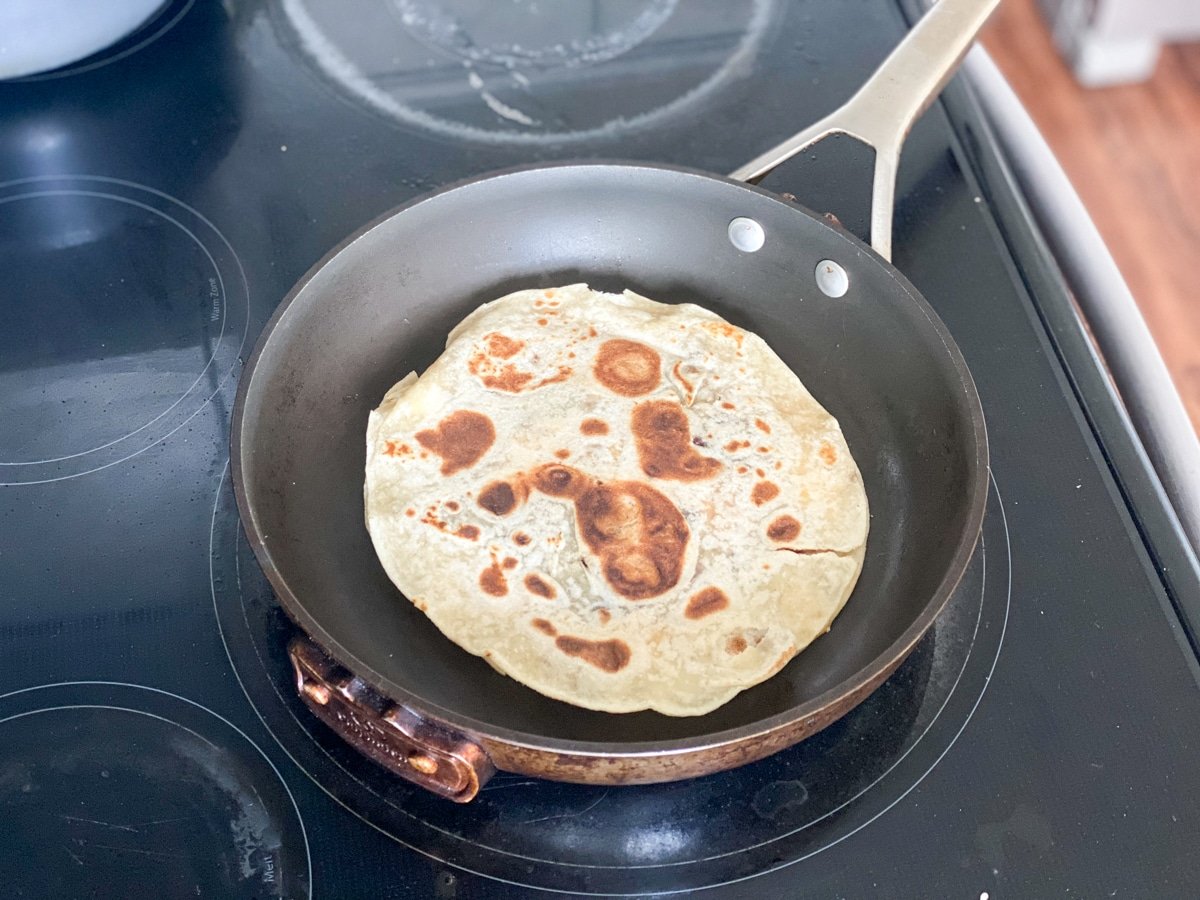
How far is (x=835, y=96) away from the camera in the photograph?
1347 mm

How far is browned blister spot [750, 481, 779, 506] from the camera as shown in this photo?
1043 millimetres

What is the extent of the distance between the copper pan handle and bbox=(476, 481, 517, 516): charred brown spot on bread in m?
0.25

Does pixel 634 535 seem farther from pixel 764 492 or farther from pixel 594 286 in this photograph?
pixel 594 286

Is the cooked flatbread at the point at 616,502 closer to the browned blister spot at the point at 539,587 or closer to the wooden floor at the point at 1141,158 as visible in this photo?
the browned blister spot at the point at 539,587

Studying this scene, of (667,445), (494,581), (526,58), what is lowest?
(494,581)

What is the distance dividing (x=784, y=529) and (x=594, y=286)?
14.2 inches

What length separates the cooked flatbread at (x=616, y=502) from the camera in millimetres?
956

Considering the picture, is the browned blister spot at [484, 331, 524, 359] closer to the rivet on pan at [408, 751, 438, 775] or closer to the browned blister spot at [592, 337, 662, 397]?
the browned blister spot at [592, 337, 662, 397]

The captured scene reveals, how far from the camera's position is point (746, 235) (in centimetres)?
116

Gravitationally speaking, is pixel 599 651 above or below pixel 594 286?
below

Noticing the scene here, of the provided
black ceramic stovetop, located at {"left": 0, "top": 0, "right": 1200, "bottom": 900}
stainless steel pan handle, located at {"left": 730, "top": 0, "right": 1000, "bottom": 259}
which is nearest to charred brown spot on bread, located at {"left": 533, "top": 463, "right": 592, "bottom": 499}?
black ceramic stovetop, located at {"left": 0, "top": 0, "right": 1200, "bottom": 900}

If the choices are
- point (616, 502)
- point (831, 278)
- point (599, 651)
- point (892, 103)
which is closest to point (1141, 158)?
point (892, 103)

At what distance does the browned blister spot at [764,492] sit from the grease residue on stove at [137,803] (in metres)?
0.49

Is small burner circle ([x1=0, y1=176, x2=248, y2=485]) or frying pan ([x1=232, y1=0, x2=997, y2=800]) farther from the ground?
frying pan ([x1=232, y1=0, x2=997, y2=800])
